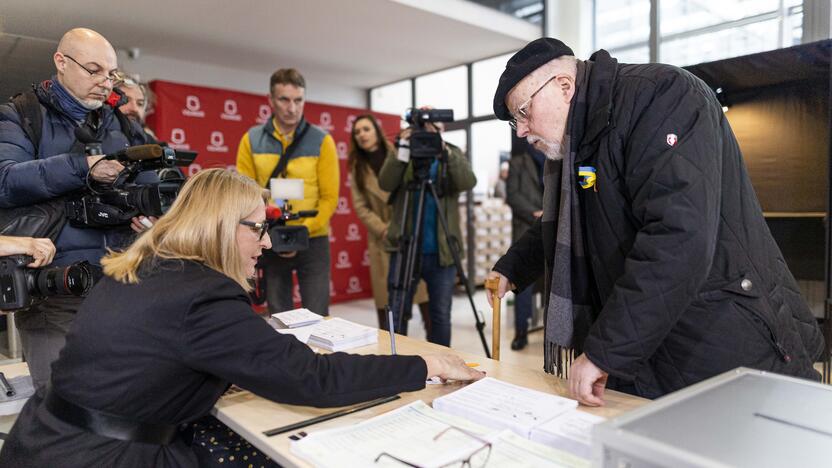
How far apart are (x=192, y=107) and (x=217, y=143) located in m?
0.38

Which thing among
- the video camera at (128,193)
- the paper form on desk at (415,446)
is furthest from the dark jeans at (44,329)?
the paper form on desk at (415,446)

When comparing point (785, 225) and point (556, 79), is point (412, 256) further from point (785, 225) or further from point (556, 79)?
point (785, 225)

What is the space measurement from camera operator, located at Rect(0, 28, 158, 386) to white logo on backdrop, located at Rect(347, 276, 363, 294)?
4.15 m

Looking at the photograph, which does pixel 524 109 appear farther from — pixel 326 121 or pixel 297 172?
pixel 326 121

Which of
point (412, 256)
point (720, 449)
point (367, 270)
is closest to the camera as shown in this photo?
point (720, 449)

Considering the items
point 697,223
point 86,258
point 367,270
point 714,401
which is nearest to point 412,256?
point 86,258

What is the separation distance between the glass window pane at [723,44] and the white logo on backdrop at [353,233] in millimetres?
3314

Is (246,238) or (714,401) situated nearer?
(714,401)

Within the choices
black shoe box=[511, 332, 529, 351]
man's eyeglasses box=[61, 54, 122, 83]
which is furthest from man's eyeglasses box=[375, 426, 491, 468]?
black shoe box=[511, 332, 529, 351]

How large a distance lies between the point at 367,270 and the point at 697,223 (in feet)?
17.4

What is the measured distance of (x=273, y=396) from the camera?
107 centimetres

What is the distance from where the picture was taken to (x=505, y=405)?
1094 millimetres

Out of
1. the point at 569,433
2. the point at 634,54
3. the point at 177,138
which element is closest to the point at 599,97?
the point at 569,433

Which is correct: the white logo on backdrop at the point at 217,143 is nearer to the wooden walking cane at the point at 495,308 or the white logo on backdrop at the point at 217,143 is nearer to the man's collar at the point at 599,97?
the wooden walking cane at the point at 495,308
